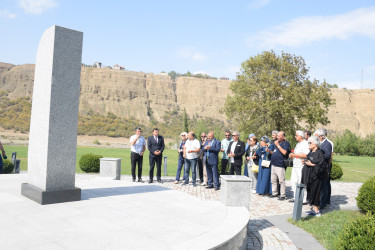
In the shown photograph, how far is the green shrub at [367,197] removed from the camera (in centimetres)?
761

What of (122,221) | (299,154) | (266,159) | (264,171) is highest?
(299,154)

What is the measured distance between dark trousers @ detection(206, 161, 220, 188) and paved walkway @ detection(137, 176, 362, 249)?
1.03ft

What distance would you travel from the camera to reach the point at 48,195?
5.95m

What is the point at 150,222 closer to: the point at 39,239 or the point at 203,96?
the point at 39,239

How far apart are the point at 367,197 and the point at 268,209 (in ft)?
8.55

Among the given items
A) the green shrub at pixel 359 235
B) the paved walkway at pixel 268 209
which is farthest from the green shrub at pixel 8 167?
the green shrub at pixel 359 235

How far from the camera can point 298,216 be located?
7.12m

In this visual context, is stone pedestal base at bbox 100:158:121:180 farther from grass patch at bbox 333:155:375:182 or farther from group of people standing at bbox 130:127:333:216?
grass patch at bbox 333:155:375:182

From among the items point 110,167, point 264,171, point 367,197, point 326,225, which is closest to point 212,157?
point 264,171

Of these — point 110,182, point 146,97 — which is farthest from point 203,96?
point 110,182

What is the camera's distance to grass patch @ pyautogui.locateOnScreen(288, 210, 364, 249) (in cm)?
590

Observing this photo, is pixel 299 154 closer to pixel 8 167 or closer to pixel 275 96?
pixel 8 167

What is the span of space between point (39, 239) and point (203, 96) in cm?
9215

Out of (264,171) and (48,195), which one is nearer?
(48,195)
